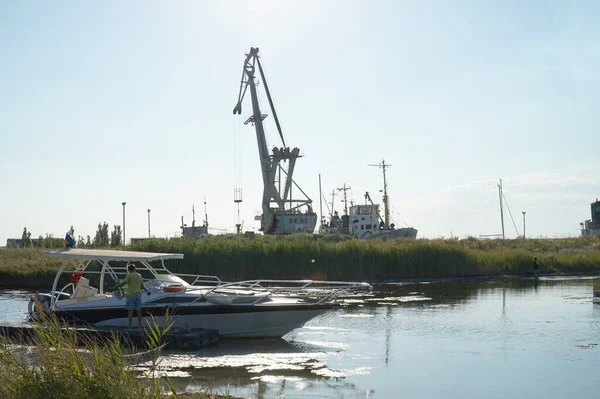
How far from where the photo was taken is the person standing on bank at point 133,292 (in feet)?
58.2

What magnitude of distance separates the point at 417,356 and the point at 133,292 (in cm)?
735

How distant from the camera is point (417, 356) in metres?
17.1

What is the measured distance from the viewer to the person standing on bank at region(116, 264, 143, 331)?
17737mm

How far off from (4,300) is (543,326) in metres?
22.5

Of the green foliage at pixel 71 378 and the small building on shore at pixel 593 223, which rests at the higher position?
the small building on shore at pixel 593 223

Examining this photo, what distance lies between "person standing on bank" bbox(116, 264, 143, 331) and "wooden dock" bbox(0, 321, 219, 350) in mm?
436

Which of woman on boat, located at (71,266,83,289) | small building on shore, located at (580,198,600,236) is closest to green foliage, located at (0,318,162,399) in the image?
woman on boat, located at (71,266,83,289)

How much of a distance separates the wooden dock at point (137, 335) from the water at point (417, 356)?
301mm

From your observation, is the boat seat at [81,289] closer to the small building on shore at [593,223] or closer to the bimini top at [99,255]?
the bimini top at [99,255]

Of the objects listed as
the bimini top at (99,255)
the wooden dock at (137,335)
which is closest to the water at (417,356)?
the wooden dock at (137,335)

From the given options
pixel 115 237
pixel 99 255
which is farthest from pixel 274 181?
pixel 99 255

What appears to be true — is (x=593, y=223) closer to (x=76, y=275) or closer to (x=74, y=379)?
(x=76, y=275)

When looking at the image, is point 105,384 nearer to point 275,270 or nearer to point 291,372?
point 291,372

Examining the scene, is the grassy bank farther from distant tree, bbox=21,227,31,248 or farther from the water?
distant tree, bbox=21,227,31,248
